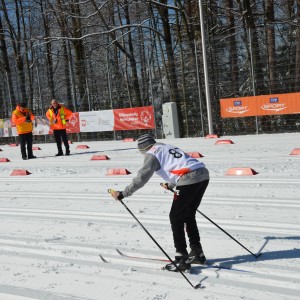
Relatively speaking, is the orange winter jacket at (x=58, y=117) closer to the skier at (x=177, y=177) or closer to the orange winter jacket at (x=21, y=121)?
the orange winter jacket at (x=21, y=121)

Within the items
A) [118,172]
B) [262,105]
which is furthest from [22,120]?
[262,105]

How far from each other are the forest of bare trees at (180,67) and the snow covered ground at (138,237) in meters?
7.46

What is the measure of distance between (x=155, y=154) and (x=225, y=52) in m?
15.2

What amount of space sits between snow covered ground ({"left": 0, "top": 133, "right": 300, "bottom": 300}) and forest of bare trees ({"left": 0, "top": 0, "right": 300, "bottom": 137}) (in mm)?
7461

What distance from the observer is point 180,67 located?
61.3 feet

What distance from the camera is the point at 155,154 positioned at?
3996mm

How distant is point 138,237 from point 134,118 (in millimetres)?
12613

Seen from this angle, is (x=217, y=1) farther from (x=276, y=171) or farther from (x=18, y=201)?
(x=18, y=201)

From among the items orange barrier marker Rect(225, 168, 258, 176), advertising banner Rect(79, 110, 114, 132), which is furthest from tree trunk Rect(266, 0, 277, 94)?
orange barrier marker Rect(225, 168, 258, 176)

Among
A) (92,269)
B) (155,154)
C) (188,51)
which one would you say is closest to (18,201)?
(92,269)

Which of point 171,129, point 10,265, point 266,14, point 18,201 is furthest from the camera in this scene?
point 266,14

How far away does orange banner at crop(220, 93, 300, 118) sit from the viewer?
577 inches

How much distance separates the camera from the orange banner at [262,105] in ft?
48.1

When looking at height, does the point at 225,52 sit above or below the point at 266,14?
below
